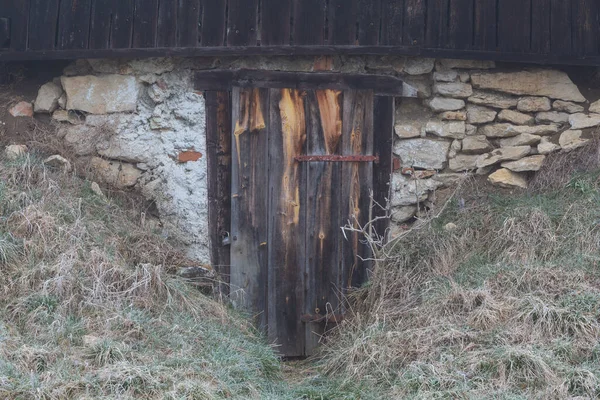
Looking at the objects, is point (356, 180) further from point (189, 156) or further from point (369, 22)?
point (189, 156)

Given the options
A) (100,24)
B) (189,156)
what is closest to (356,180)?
(189,156)

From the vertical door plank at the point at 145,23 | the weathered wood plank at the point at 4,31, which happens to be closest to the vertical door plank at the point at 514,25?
the vertical door plank at the point at 145,23

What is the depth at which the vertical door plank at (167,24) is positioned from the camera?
584 cm

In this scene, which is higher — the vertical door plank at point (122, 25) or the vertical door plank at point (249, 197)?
the vertical door plank at point (122, 25)

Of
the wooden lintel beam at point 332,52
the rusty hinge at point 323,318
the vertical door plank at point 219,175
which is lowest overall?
the rusty hinge at point 323,318

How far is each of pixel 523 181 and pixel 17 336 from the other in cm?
384

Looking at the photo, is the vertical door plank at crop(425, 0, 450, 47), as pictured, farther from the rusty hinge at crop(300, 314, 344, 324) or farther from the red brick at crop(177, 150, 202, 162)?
the rusty hinge at crop(300, 314, 344, 324)

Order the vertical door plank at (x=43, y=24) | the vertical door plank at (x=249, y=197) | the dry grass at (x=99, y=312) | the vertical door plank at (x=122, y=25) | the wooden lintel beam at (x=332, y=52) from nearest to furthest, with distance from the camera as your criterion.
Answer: the dry grass at (x=99, y=312) < the wooden lintel beam at (x=332, y=52) < the vertical door plank at (x=249, y=197) < the vertical door plank at (x=122, y=25) < the vertical door plank at (x=43, y=24)

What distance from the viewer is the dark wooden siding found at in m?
5.73

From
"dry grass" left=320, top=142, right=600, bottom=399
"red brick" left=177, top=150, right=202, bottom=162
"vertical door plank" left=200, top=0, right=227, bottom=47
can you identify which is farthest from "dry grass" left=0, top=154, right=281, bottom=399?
"vertical door plank" left=200, top=0, right=227, bottom=47

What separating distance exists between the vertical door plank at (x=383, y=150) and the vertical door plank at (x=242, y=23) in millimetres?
1072

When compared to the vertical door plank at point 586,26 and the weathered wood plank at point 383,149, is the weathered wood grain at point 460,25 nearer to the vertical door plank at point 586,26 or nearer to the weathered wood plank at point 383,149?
the weathered wood plank at point 383,149

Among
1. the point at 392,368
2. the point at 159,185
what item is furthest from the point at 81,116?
the point at 392,368

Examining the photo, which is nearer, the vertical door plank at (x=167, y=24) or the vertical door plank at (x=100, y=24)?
the vertical door plank at (x=167, y=24)
